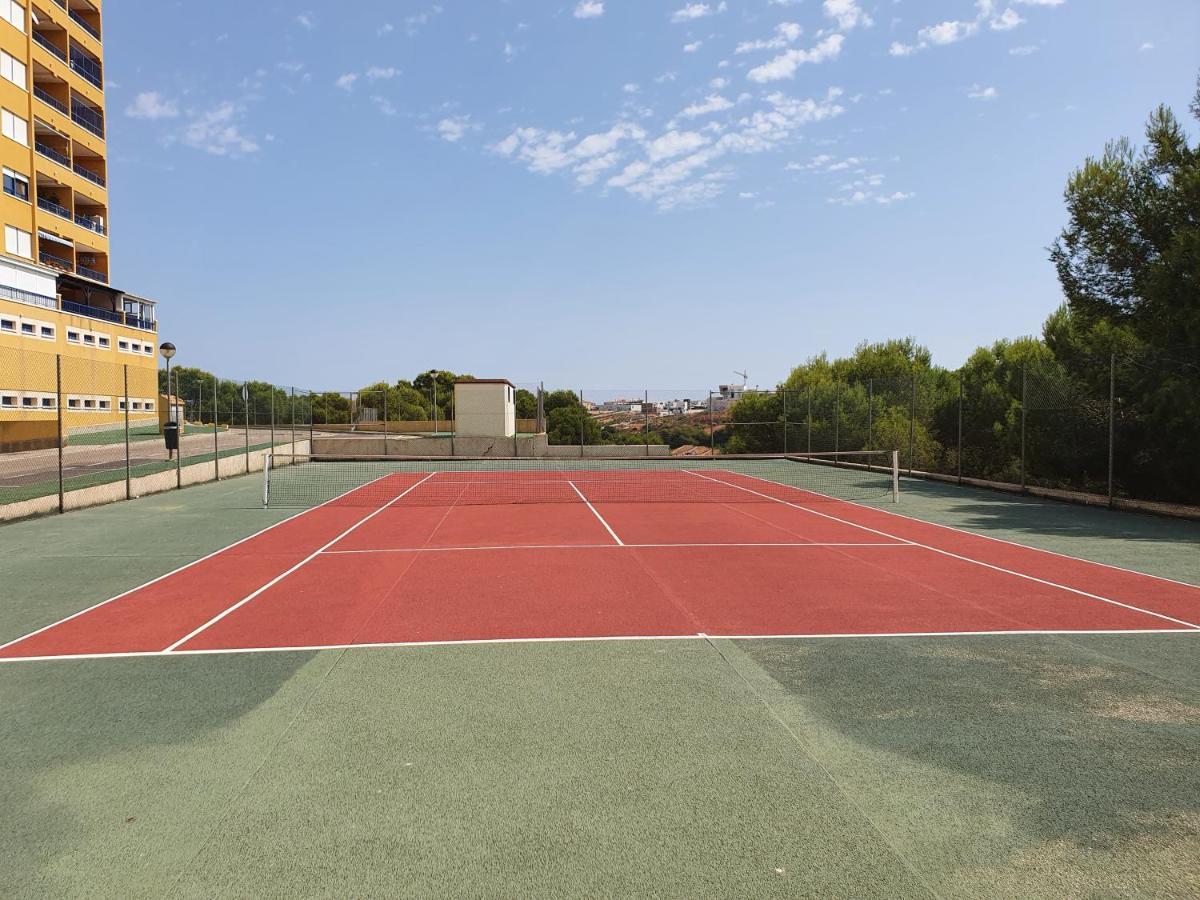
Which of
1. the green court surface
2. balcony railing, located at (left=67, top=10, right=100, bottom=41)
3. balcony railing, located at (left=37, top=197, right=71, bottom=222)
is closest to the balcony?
balcony railing, located at (left=37, top=197, right=71, bottom=222)

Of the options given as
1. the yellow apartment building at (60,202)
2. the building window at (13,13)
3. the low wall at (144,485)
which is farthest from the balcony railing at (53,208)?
the low wall at (144,485)

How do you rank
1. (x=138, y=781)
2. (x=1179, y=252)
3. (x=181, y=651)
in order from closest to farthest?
(x=138, y=781), (x=181, y=651), (x=1179, y=252)

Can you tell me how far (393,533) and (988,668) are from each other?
32.4 ft

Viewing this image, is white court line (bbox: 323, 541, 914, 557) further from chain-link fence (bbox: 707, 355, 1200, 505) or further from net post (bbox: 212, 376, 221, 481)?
net post (bbox: 212, 376, 221, 481)

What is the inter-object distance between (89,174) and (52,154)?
445cm

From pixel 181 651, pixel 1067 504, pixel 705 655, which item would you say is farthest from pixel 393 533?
pixel 1067 504

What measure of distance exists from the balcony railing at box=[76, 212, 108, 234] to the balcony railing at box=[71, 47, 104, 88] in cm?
879

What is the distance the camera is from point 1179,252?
52.6 feet

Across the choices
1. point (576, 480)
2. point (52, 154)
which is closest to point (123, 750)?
point (576, 480)

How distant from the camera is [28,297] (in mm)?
37250

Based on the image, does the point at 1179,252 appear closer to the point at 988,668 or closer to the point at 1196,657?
the point at 1196,657

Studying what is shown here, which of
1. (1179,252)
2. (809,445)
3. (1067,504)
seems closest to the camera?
(1179,252)

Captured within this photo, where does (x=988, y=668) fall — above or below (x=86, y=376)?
Answer: below

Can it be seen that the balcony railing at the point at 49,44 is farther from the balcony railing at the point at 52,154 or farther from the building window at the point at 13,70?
the balcony railing at the point at 52,154
